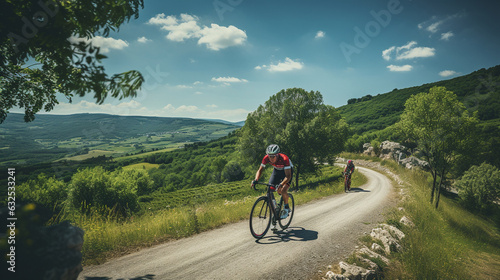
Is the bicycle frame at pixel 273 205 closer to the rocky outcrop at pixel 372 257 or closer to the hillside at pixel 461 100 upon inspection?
the rocky outcrop at pixel 372 257

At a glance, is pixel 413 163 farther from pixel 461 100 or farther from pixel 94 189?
pixel 461 100

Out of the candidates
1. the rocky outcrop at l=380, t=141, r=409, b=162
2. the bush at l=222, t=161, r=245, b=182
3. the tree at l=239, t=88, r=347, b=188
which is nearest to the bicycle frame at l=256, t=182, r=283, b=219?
the tree at l=239, t=88, r=347, b=188

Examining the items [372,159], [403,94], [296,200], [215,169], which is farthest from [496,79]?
[296,200]

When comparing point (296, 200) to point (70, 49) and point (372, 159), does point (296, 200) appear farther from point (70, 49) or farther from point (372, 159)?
point (372, 159)

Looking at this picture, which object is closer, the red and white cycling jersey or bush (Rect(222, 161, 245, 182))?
the red and white cycling jersey

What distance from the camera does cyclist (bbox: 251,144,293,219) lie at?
6148mm

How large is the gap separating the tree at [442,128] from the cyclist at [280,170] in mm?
21644

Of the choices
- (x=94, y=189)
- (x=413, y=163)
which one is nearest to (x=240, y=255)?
(x=94, y=189)

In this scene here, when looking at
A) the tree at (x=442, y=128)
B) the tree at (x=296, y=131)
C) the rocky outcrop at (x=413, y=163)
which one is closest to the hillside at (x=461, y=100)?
the rocky outcrop at (x=413, y=163)

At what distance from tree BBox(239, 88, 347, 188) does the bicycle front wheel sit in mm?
17797

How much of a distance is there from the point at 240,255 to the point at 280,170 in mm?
2745

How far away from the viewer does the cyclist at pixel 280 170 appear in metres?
6.15

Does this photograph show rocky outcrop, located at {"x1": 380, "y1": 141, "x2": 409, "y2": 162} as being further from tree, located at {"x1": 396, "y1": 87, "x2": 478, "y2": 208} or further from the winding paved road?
the winding paved road

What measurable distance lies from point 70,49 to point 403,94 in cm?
21043
